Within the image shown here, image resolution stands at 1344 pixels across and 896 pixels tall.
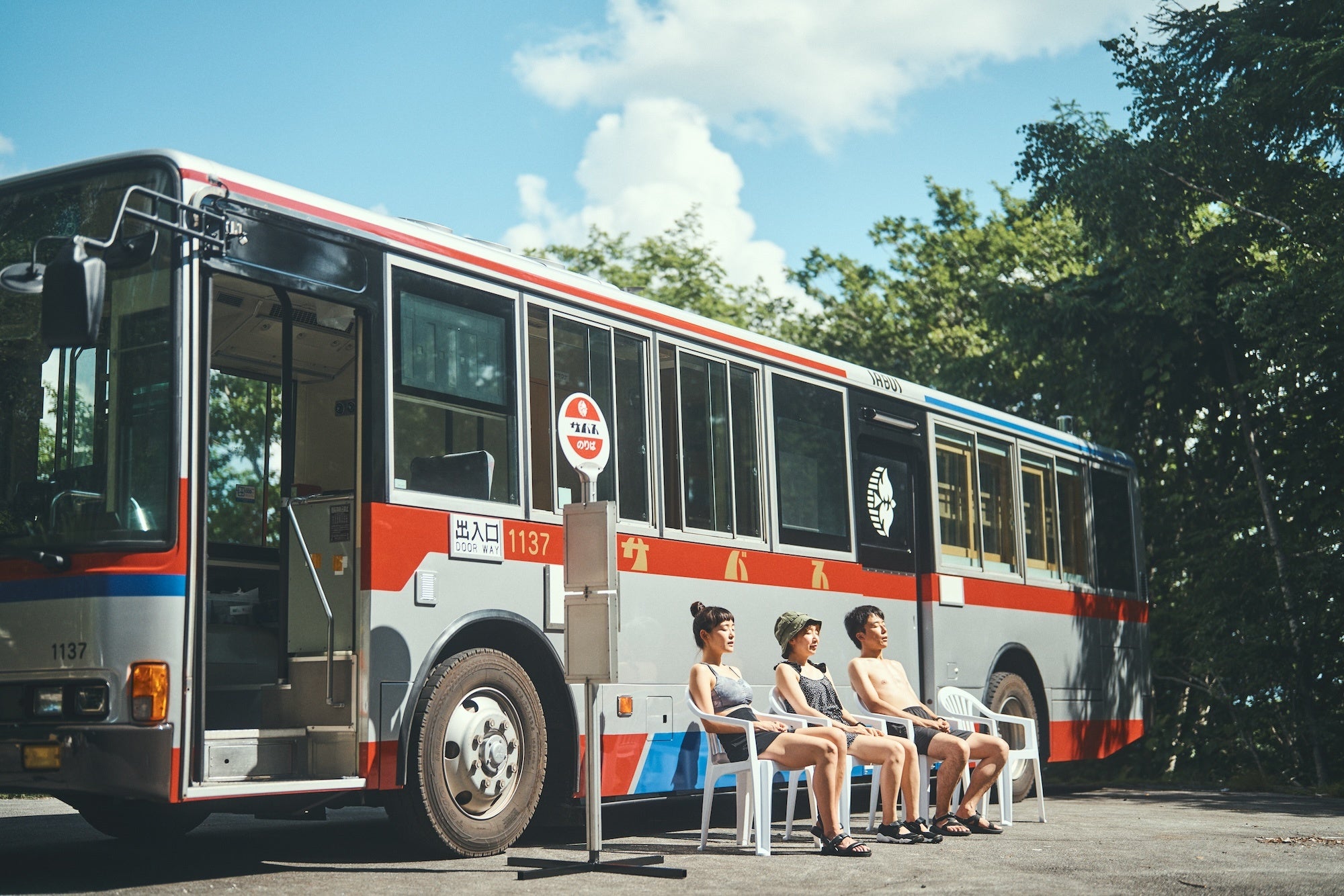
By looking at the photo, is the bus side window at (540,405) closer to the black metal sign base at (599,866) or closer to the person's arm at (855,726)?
the black metal sign base at (599,866)

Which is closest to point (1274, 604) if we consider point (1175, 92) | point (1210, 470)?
point (1210, 470)

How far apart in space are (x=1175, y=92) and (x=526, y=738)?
40.3 feet

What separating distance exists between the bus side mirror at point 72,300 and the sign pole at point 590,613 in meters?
2.35

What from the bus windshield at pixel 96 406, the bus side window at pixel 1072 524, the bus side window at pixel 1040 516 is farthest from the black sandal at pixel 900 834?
the bus side window at pixel 1072 524

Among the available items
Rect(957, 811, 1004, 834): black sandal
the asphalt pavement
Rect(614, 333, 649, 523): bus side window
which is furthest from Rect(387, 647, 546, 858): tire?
Rect(957, 811, 1004, 834): black sandal

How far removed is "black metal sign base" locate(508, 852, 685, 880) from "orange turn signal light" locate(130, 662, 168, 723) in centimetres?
188

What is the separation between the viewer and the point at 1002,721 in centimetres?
1212

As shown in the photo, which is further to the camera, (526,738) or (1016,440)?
(1016,440)

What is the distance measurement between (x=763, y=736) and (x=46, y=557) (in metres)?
4.33

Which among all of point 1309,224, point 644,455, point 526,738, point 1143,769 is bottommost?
point 1143,769

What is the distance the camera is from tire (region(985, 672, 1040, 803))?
13195 mm

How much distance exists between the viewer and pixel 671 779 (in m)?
9.44

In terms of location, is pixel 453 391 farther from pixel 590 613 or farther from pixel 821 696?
pixel 821 696

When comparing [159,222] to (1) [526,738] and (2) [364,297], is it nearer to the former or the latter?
(2) [364,297]
